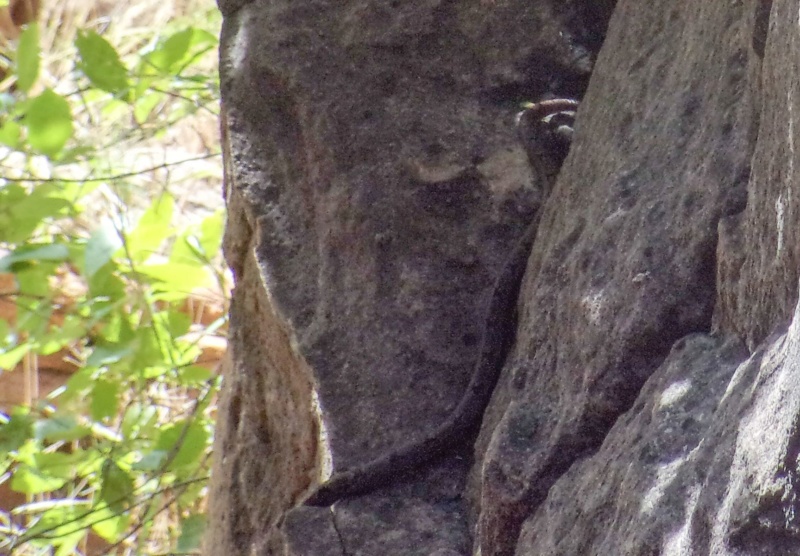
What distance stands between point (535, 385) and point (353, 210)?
1.51ft

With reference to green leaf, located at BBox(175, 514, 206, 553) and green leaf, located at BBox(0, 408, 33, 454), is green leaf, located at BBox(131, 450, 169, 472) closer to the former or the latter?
green leaf, located at BBox(175, 514, 206, 553)

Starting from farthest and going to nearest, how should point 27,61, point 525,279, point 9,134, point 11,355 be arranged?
1. point 11,355
2. point 9,134
3. point 27,61
4. point 525,279

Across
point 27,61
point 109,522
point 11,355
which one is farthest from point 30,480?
point 27,61

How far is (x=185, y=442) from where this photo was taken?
7.07ft

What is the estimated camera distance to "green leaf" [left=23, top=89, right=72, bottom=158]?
2006 mm

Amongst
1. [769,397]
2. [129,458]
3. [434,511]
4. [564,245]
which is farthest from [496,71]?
[129,458]

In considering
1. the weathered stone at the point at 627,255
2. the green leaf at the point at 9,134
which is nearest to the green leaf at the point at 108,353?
the green leaf at the point at 9,134

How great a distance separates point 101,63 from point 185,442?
0.84 metres

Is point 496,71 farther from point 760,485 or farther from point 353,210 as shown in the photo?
point 760,485

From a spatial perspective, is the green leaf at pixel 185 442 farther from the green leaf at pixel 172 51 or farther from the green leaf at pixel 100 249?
the green leaf at pixel 172 51

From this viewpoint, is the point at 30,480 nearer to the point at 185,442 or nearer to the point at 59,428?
the point at 59,428

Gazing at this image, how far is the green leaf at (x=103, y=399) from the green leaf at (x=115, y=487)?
0.51 feet

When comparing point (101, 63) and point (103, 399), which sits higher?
point (101, 63)

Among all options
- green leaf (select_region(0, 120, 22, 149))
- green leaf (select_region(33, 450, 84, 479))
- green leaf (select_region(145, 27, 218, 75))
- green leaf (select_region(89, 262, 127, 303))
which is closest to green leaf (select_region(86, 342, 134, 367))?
green leaf (select_region(89, 262, 127, 303))
